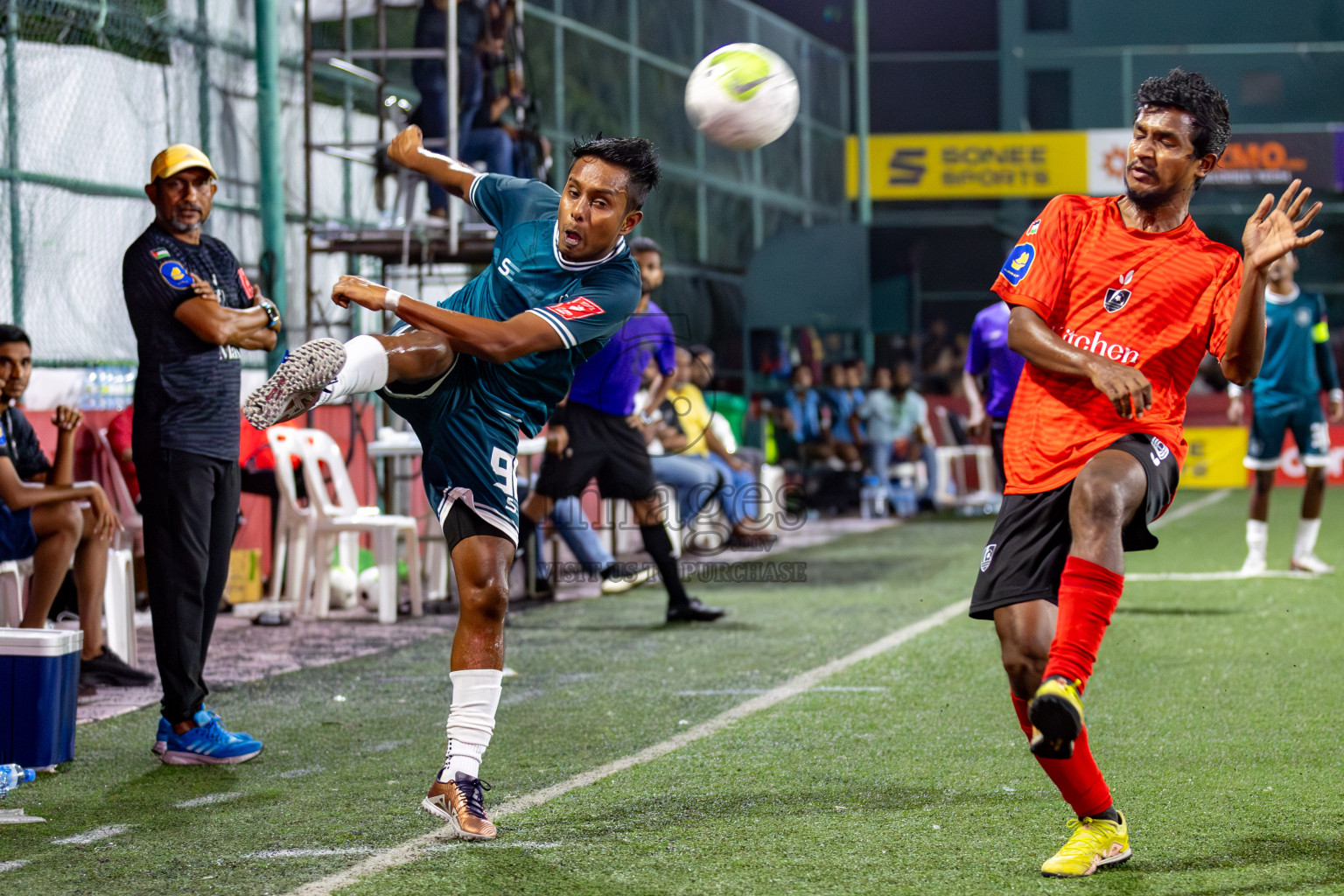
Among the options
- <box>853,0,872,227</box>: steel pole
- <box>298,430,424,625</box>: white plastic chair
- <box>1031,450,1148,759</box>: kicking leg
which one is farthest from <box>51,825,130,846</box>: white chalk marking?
<box>853,0,872,227</box>: steel pole

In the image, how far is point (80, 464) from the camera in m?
9.41

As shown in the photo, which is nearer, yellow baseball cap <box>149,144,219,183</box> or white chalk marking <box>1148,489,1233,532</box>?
yellow baseball cap <box>149,144,219,183</box>

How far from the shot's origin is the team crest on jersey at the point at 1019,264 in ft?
14.1

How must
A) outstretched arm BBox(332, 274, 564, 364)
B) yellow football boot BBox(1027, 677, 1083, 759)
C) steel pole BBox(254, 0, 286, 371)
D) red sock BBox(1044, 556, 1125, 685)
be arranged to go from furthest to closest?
steel pole BBox(254, 0, 286, 371)
outstretched arm BBox(332, 274, 564, 364)
red sock BBox(1044, 556, 1125, 685)
yellow football boot BBox(1027, 677, 1083, 759)

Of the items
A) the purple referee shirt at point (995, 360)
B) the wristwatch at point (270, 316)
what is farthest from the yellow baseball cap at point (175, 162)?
the purple referee shirt at point (995, 360)

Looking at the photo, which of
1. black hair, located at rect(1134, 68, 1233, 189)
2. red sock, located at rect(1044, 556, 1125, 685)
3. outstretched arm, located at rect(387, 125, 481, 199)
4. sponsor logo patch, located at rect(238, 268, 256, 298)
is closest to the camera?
red sock, located at rect(1044, 556, 1125, 685)

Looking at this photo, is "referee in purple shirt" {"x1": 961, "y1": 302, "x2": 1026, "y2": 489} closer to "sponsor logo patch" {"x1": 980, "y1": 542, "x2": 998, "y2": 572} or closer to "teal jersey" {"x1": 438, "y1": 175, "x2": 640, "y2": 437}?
"teal jersey" {"x1": 438, "y1": 175, "x2": 640, "y2": 437}

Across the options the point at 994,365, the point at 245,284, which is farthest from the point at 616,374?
the point at 245,284

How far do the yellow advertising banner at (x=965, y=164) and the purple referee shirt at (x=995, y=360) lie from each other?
890 inches

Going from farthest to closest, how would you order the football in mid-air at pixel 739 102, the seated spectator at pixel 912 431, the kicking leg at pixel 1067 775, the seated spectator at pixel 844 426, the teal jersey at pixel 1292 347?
the seated spectator at pixel 912 431 → the seated spectator at pixel 844 426 → the teal jersey at pixel 1292 347 → the football in mid-air at pixel 739 102 → the kicking leg at pixel 1067 775

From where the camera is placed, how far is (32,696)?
5.39 meters

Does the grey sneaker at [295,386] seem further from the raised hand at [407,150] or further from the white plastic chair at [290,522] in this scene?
the white plastic chair at [290,522]

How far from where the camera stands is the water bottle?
16.4 feet

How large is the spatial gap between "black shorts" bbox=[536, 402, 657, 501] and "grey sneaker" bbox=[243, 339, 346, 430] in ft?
16.7
